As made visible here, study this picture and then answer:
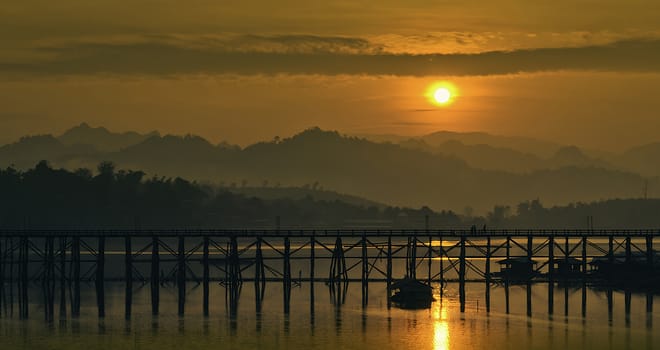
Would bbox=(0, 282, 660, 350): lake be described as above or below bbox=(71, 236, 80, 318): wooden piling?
below

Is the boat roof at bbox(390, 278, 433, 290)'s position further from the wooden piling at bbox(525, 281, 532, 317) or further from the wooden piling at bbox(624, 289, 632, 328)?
the wooden piling at bbox(624, 289, 632, 328)

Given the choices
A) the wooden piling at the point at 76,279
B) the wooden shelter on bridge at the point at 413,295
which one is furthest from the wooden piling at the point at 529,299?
the wooden piling at the point at 76,279

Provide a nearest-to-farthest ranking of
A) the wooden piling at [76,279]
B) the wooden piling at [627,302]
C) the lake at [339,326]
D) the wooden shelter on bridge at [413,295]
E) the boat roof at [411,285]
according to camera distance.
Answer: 1. the lake at [339,326]
2. the wooden piling at [627,302]
3. the wooden piling at [76,279]
4. the wooden shelter on bridge at [413,295]
5. the boat roof at [411,285]

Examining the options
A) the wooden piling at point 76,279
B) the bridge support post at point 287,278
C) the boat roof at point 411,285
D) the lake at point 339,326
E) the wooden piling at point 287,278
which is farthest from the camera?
the wooden piling at point 287,278

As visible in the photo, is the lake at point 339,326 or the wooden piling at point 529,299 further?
the wooden piling at point 529,299

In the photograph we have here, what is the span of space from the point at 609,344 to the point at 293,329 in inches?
1012

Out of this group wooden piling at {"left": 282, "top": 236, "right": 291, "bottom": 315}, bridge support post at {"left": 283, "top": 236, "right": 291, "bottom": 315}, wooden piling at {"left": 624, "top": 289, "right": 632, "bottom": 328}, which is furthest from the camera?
wooden piling at {"left": 282, "top": 236, "right": 291, "bottom": 315}

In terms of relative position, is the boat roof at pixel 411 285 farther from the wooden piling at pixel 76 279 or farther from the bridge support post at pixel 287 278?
the wooden piling at pixel 76 279

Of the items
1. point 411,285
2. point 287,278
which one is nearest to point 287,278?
point 287,278

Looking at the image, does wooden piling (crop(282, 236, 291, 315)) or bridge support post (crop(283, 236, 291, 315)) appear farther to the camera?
wooden piling (crop(282, 236, 291, 315))

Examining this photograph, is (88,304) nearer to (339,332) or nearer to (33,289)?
(33,289)

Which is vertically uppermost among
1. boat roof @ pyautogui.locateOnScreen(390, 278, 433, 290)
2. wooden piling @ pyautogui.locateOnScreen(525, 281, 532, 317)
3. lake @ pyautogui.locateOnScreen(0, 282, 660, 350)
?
boat roof @ pyautogui.locateOnScreen(390, 278, 433, 290)

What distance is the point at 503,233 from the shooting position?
154 meters

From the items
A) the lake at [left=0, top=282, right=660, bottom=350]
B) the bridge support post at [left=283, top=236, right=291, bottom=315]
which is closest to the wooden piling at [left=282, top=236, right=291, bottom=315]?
the bridge support post at [left=283, top=236, right=291, bottom=315]
